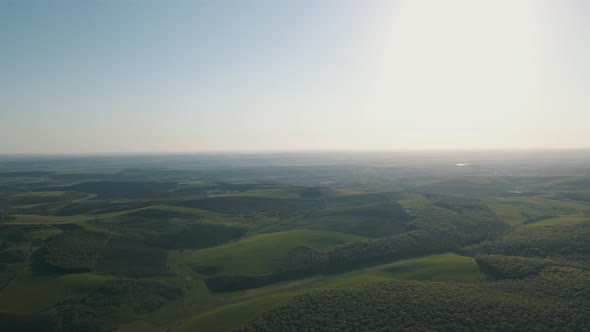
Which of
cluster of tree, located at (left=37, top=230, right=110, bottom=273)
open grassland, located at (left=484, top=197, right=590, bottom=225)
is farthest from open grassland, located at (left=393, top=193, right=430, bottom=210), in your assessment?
cluster of tree, located at (left=37, top=230, right=110, bottom=273)

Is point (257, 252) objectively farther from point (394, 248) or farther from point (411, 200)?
point (411, 200)

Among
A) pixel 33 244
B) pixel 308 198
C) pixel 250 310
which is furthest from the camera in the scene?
pixel 308 198

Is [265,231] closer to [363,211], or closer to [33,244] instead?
[363,211]

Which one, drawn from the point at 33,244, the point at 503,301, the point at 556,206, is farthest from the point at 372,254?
the point at 556,206

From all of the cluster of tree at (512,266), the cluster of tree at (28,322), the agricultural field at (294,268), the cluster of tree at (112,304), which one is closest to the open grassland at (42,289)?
the agricultural field at (294,268)

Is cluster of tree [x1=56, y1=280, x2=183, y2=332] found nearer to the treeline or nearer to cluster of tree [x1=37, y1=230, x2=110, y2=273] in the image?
the treeline

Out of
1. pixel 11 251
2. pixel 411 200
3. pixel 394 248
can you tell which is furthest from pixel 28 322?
pixel 411 200
